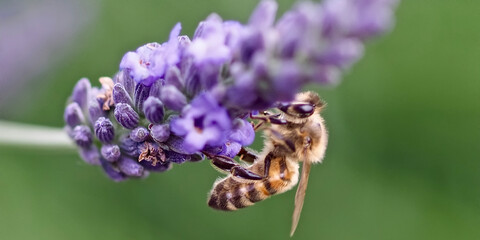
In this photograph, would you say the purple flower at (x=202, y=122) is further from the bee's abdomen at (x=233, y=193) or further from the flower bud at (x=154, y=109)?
the bee's abdomen at (x=233, y=193)

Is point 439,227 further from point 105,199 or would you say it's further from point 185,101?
point 185,101

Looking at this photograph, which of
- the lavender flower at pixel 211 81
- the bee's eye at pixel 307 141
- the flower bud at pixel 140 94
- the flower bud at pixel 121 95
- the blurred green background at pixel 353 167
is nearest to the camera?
the lavender flower at pixel 211 81

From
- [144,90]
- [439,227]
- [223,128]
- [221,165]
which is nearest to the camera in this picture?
[223,128]

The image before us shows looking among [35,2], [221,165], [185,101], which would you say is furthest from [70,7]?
[185,101]

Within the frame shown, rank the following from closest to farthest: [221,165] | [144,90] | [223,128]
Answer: [223,128] < [144,90] < [221,165]

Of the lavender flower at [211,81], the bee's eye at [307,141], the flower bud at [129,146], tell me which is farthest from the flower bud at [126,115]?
the bee's eye at [307,141]

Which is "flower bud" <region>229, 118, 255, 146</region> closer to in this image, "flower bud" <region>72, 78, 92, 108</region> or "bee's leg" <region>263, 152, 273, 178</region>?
"bee's leg" <region>263, 152, 273, 178</region>

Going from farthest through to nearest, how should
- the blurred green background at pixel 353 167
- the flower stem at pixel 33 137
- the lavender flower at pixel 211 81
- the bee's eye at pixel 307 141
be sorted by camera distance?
the blurred green background at pixel 353 167 → the flower stem at pixel 33 137 → the bee's eye at pixel 307 141 → the lavender flower at pixel 211 81
